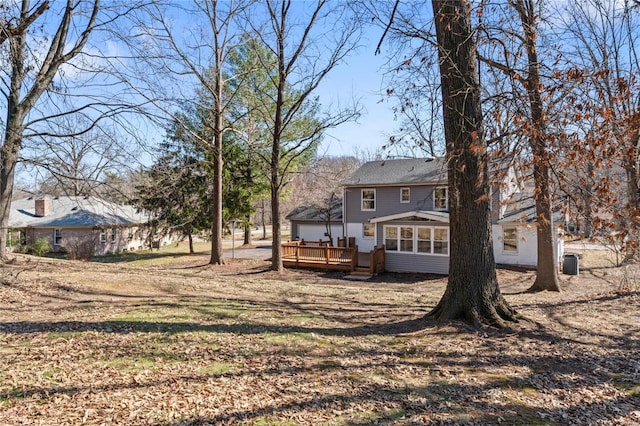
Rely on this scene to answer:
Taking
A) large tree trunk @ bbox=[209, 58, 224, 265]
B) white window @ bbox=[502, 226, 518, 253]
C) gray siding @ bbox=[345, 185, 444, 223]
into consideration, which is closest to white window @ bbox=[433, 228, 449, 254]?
gray siding @ bbox=[345, 185, 444, 223]

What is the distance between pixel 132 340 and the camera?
5066 millimetres

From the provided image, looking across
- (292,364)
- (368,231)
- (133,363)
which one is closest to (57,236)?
(368,231)

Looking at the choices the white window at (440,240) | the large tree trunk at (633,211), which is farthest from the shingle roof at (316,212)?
the large tree trunk at (633,211)

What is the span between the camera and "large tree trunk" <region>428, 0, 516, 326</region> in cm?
623

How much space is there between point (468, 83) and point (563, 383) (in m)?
4.25

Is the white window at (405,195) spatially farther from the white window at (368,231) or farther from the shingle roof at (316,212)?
the shingle roof at (316,212)

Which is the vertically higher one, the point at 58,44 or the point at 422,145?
the point at 58,44

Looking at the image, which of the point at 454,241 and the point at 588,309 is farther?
the point at 588,309

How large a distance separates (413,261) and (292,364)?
1661cm

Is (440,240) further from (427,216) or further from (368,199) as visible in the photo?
(368,199)

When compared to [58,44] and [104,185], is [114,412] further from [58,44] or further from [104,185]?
[58,44]

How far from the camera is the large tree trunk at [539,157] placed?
5.56 meters

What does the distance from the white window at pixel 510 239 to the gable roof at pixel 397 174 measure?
4663 mm

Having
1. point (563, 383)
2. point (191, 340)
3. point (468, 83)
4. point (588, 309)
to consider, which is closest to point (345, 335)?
point (191, 340)
